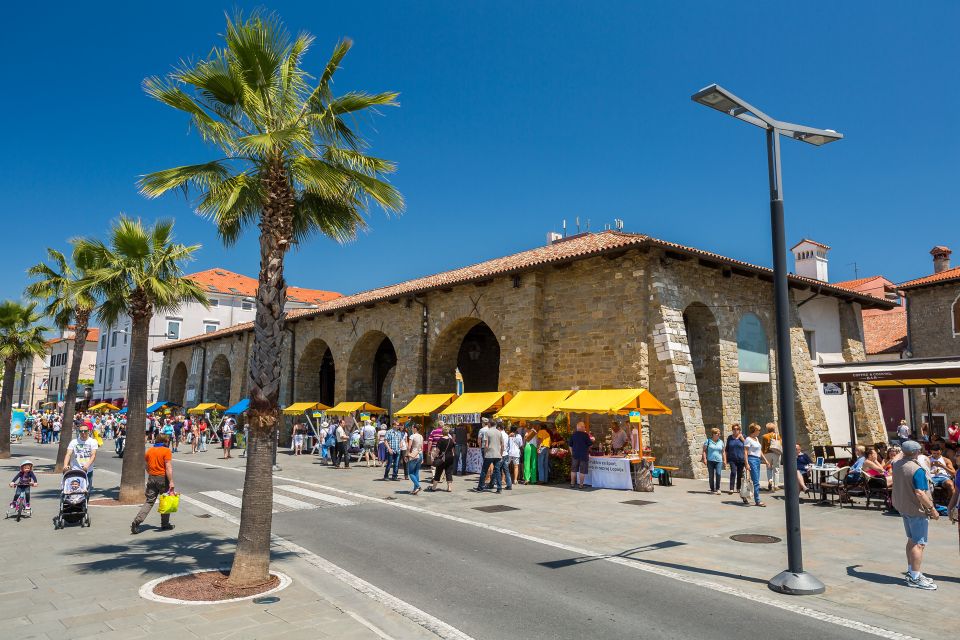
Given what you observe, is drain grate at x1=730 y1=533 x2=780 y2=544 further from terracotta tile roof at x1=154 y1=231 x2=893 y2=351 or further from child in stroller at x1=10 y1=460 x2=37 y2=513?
child in stroller at x1=10 y1=460 x2=37 y2=513

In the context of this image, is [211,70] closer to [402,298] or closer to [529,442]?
[529,442]

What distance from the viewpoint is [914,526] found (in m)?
6.78

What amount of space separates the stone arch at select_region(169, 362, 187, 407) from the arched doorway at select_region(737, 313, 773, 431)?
37.7 metres

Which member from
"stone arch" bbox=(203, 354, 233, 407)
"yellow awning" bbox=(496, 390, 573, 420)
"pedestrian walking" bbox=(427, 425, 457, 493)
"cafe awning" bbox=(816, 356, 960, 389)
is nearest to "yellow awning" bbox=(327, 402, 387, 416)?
"yellow awning" bbox=(496, 390, 573, 420)

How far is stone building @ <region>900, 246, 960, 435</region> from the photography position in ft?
90.4

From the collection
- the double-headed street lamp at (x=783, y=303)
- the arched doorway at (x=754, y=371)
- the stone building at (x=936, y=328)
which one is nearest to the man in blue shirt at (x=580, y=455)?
the arched doorway at (x=754, y=371)

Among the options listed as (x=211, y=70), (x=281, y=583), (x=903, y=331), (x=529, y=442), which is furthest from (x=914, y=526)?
(x=903, y=331)

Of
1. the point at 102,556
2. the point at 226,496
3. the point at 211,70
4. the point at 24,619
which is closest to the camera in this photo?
the point at 24,619

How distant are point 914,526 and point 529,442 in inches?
426

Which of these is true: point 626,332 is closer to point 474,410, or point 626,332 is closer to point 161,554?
point 474,410

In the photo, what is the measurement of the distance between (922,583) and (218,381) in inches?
1534

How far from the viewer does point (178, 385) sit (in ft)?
149

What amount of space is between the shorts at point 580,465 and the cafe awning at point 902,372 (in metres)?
6.79

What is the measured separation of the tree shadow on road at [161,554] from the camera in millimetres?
7508
